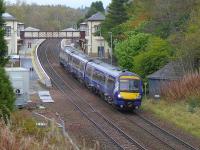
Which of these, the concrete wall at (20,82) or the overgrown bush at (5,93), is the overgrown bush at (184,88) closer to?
the concrete wall at (20,82)

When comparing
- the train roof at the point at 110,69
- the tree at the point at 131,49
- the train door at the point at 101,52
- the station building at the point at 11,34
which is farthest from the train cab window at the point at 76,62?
the station building at the point at 11,34

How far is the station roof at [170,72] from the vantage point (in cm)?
4109

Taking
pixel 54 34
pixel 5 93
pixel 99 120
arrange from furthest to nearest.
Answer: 1. pixel 54 34
2. pixel 99 120
3. pixel 5 93

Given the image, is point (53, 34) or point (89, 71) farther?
point (53, 34)

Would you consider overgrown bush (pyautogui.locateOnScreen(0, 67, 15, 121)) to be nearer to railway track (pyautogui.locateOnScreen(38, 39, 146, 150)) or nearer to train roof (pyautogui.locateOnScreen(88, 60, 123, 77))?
railway track (pyautogui.locateOnScreen(38, 39, 146, 150))

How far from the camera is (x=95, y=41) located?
3529 inches

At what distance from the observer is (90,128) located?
2770 cm

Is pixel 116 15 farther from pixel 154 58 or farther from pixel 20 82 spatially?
pixel 20 82

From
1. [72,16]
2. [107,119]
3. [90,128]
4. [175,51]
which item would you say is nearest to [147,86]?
[175,51]

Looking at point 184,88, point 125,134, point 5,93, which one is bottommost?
point 125,134

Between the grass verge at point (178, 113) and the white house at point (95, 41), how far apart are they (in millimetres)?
47347

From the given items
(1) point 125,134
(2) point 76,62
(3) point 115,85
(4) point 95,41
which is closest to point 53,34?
(4) point 95,41

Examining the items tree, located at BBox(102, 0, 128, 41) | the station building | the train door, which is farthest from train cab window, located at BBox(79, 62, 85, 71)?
the station building

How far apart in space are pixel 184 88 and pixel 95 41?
5279 cm
